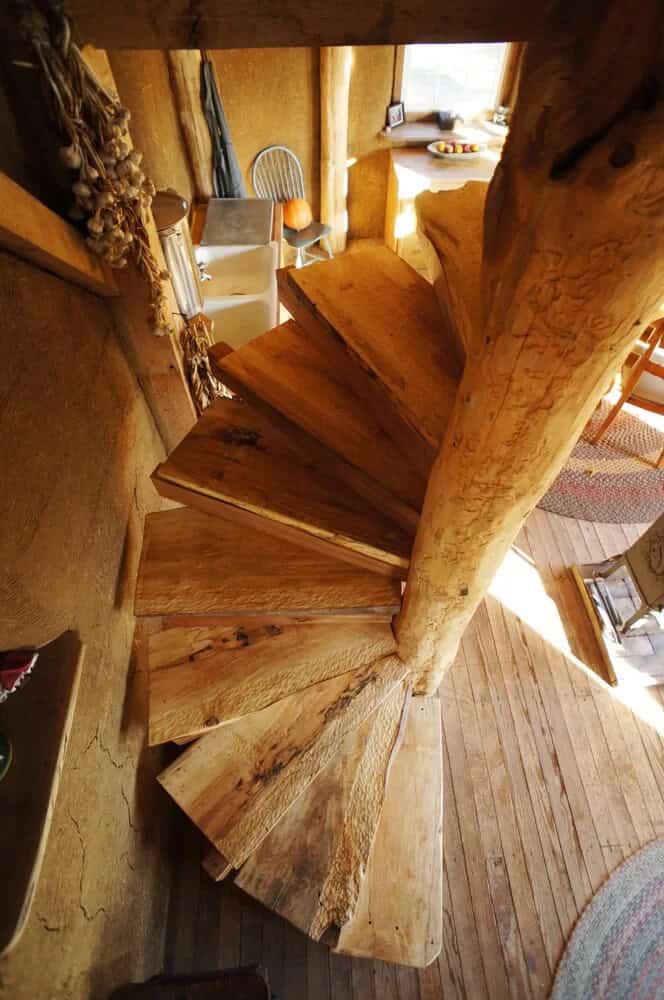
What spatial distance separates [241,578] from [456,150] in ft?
13.8

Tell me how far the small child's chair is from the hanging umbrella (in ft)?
0.97

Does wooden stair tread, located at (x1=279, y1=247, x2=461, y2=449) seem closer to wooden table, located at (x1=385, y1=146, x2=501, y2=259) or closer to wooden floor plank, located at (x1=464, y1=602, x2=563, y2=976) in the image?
wooden floor plank, located at (x1=464, y1=602, x2=563, y2=976)

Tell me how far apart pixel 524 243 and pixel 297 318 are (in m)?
1.00

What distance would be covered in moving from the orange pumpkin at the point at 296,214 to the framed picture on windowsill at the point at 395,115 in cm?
95

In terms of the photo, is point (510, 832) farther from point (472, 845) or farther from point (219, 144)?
point (219, 144)

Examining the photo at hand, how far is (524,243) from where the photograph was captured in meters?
0.71

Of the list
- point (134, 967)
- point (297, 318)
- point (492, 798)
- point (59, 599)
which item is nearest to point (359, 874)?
point (134, 967)

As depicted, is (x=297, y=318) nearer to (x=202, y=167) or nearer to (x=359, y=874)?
(x=359, y=874)

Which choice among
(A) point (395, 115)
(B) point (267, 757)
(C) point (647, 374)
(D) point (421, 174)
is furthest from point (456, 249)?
(A) point (395, 115)

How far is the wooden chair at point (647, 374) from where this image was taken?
2.99m

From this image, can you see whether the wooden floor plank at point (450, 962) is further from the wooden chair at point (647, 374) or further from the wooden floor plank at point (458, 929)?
the wooden chair at point (647, 374)

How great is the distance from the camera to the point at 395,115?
4.41 m

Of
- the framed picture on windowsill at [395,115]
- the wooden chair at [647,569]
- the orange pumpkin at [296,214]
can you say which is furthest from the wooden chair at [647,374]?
the framed picture on windowsill at [395,115]

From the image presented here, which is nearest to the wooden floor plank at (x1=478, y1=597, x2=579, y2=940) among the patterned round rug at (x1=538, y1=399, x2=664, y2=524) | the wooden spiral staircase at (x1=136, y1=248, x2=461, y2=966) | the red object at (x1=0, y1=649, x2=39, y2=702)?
the wooden spiral staircase at (x1=136, y1=248, x2=461, y2=966)
